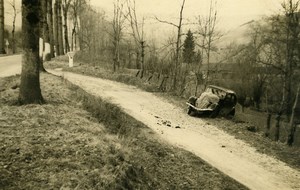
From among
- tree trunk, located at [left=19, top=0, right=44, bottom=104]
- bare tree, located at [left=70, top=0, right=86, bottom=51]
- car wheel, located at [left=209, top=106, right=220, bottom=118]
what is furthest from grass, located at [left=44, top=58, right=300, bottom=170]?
bare tree, located at [left=70, top=0, right=86, bottom=51]

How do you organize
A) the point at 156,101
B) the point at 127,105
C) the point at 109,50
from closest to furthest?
the point at 127,105 → the point at 156,101 → the point at 109,50

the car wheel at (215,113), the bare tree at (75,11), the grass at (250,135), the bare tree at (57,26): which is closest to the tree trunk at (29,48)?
the grass at (250,135)

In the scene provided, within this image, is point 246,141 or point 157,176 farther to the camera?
point 246,141

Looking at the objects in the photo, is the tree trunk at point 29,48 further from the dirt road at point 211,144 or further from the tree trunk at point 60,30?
the tree trunk at point 60,30

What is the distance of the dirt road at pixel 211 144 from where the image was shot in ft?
28.0

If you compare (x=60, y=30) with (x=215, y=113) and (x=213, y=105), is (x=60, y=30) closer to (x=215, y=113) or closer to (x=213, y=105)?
(x=213, y=105)

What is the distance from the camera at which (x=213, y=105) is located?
557 inches

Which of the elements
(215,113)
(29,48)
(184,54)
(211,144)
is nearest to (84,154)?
(29,48)

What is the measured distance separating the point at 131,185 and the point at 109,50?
3066 cm

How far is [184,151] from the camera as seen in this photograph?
9.62m

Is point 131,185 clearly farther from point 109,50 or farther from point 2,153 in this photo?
point 109,50

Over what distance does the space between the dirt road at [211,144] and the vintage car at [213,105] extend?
499mm

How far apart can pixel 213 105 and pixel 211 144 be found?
3.77 meters

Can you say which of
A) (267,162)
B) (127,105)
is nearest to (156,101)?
(127,105)
